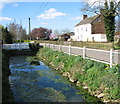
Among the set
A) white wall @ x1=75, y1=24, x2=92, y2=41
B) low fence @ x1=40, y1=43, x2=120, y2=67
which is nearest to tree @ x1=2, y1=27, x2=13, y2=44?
white wall @ x1=75, y1=24, x2=92, y2=41

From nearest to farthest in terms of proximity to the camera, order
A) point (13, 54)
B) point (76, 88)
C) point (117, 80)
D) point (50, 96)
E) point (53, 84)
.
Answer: point (117, 80) → point (50, 96) → point (76, 88) → point (53, 84) → point (13, 54)

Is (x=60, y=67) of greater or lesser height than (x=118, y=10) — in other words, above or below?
below

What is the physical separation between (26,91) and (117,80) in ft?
14.0

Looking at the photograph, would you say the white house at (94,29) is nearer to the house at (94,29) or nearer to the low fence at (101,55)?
the house at (94,29)

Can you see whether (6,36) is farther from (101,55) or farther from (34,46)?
(101,55)

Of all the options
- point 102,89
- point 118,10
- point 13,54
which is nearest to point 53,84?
point 102,89

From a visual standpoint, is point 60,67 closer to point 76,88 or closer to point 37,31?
point 76,88

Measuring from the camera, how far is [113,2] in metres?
24.0

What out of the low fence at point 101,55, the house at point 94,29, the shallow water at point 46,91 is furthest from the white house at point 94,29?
the shallow water at point 46,91

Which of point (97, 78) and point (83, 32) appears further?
point (83, 32)

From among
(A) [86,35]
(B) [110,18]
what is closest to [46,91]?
(B) [110,18]

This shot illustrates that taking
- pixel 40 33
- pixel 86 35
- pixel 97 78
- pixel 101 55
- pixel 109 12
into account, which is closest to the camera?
pixel 97 78

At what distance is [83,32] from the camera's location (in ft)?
144

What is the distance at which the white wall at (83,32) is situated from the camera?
4104cm
